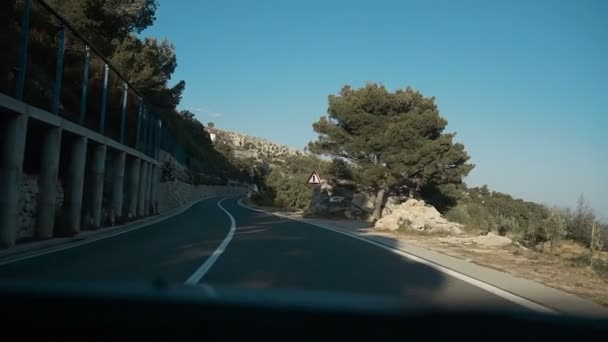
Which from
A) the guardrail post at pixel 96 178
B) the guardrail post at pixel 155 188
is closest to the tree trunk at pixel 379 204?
the guardrail post at pixel 155 188

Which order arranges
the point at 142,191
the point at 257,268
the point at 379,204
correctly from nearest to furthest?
the point at 257,268 < the point at 142,191 < the point at 379,204

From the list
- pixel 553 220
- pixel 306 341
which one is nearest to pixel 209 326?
pixel 306 341

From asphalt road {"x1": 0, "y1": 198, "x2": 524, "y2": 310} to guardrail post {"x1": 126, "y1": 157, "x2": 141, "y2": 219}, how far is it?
13.5m

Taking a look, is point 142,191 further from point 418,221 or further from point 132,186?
point 418,221

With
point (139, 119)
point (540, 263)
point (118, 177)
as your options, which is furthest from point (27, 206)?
point (540, 263)

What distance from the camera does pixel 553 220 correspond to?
28.0 m

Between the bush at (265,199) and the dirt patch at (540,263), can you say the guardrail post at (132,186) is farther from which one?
the bush at (265,199)

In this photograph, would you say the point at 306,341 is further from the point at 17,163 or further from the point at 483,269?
the point at 17,163

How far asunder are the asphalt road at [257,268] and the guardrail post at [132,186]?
13.5 m

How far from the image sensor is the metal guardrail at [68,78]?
18234 millimetres

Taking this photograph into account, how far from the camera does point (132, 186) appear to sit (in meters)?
31.2

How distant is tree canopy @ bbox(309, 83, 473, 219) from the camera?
37156 millimetres

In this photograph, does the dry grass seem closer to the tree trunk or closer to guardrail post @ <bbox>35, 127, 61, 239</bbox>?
guardrail post @ <bbox>35, 127, 61, 239</bbox>

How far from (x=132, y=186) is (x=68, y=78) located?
635 cm
